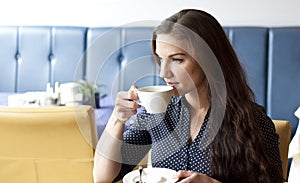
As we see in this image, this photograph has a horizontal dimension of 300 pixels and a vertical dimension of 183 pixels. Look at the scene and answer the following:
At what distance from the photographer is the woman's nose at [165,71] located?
3.21ft

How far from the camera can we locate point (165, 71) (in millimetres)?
988

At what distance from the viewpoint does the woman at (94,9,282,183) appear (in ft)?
3.47

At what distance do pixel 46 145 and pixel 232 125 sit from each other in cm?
60

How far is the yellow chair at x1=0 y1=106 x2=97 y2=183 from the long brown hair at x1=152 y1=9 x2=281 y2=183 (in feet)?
1.19

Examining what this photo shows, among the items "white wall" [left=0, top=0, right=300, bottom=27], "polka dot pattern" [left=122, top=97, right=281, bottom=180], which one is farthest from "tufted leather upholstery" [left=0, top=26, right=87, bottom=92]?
"polka dot pattern" [left=122, top=97, right=281, bottom=180]

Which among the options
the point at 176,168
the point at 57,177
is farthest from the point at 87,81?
the point at 57,177

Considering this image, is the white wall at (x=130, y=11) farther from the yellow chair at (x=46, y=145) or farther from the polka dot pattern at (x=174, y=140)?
the polka dot pattern at (x=174, y=140)

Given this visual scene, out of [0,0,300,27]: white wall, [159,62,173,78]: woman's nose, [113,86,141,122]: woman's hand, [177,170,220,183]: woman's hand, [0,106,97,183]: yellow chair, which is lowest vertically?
[0,106,97,183]: yellow chair

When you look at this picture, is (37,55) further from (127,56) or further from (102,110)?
(102,110)

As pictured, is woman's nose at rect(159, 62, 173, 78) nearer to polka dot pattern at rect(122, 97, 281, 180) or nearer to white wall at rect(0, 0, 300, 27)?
polka dot pattern at rect(122, 97, 281, 180)

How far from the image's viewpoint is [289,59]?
2488mm

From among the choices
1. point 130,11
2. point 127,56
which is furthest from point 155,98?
point 130,11

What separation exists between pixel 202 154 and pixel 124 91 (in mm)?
267

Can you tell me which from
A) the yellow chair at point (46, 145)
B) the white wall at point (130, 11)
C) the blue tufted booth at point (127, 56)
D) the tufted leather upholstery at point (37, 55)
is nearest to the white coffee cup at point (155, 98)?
the yellow chair at point (46, 145)
